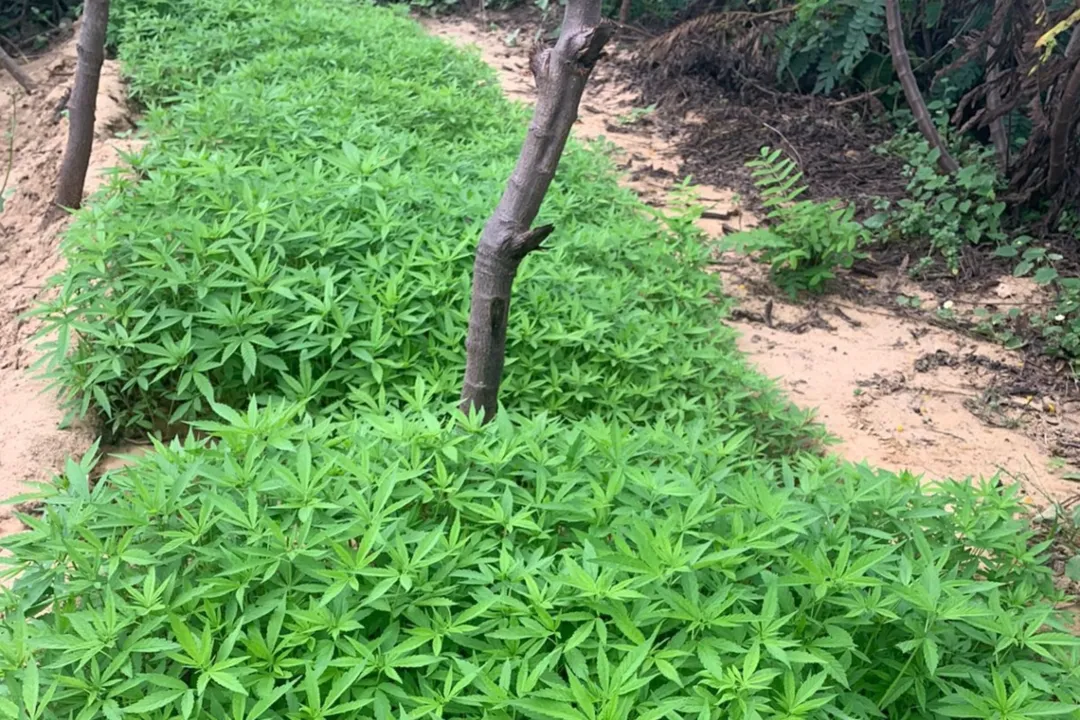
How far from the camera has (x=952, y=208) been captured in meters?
5.81

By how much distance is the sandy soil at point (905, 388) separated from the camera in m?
3.73

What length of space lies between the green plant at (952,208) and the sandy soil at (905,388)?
1.55 ft

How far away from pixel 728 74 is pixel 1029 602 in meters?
7.07

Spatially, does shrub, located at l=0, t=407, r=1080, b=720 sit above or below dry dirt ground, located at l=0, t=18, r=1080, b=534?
above

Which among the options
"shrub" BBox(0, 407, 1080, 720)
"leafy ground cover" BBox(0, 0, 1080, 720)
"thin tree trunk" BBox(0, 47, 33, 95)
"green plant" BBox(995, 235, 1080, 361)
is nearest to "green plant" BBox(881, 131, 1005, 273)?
"green plant" BBox(995, 235, 1080, 361)

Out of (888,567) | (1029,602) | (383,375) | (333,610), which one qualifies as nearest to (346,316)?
(383,375)

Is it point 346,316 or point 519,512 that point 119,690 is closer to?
point 519,512

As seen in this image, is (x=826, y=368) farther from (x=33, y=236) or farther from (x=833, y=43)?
(x=833, y=43)

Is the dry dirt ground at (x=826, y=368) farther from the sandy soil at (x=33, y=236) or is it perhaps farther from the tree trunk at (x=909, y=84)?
the tree trunk at (x=909, y=84)

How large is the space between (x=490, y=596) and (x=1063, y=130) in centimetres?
524

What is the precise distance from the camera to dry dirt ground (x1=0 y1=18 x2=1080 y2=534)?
124 inches

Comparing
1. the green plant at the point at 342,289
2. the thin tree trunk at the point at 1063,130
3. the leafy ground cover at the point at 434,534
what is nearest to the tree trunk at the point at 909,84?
the thin tree trunk at the point at 1063,130

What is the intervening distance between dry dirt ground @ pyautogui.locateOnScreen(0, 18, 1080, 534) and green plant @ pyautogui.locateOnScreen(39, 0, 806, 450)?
345 millimetres

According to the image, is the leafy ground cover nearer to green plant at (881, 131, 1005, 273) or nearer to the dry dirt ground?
the dry dirt ground
